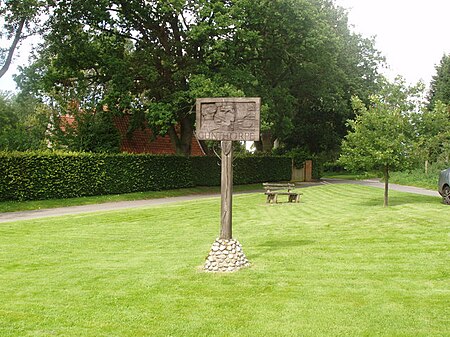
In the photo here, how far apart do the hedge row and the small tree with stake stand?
19.7ft

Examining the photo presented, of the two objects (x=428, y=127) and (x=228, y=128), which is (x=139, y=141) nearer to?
(x=428, y=127)

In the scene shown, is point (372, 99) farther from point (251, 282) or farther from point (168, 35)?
point (168, 35)

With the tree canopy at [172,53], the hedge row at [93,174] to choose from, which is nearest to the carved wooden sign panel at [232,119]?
the hedge row at [93,174]

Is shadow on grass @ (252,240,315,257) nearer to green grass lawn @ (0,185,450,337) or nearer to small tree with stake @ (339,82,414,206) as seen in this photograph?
green grass lawn @ (0,185,450,337)

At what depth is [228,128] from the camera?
9188 mm

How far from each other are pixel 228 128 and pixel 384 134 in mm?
11004

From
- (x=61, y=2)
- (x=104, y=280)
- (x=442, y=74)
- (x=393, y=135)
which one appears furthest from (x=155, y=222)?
(x=442, y=74)

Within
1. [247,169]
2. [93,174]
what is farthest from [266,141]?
[93,174]

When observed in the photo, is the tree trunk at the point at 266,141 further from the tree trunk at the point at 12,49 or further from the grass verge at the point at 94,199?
the tree trunk at the point at 12,49

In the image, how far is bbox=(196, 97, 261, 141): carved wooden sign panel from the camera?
29.9 ft

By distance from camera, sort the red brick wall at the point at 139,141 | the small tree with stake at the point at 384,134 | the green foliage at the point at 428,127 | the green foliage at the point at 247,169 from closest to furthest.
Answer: the green foliage at the point at 428,127 → the small tree with stake at the point at 384,134 → the green foliage at the point at 247,169 → the red brick wall at the point at 139,141

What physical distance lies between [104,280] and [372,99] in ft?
45.9

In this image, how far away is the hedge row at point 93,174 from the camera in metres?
22.3

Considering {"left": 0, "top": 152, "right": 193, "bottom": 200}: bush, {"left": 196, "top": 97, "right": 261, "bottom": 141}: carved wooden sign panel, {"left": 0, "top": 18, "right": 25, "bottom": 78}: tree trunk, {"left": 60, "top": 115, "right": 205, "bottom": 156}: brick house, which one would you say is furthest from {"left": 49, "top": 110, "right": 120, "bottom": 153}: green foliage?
{"left": 196, "top": 97, "right": 261, "bottom": 141}: carved wooden sign panel
